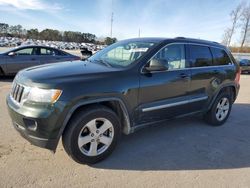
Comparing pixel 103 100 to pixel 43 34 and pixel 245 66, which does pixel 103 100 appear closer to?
pixel 245 66

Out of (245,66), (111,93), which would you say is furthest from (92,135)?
(245,66)

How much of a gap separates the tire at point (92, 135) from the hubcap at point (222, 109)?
275 cm

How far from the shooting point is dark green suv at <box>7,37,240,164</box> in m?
2.94

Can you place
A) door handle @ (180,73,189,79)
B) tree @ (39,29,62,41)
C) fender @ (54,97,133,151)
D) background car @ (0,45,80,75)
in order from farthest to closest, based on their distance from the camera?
tree @ (39,29,62,41), background car @ (0,45,80,75), door handle @ (180,73,189,79), fender @ (54,97,133,151)

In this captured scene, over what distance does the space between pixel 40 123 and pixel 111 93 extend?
982 mm

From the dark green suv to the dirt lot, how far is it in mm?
307

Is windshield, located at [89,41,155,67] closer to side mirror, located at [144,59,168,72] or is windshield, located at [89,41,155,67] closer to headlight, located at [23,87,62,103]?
side mirror, located at [144,59,168,72]

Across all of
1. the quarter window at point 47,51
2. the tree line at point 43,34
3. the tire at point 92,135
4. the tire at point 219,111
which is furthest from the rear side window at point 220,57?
the tree line at point 43,34

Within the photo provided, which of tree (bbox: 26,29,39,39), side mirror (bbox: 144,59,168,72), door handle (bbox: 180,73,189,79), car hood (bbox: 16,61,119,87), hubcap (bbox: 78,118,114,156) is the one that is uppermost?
tree (bbox: 26,29,39,39)

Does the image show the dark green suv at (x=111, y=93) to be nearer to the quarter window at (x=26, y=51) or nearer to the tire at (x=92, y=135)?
the tire at (x=92, y=135)

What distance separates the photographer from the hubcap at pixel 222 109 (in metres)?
5.27

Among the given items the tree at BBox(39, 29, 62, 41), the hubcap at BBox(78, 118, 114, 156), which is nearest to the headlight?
the hubcap at BBox(78, 118, 114, 156)

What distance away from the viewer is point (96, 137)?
11.0 ft

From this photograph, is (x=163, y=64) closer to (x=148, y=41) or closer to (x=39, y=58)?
(x=148, y=41)
